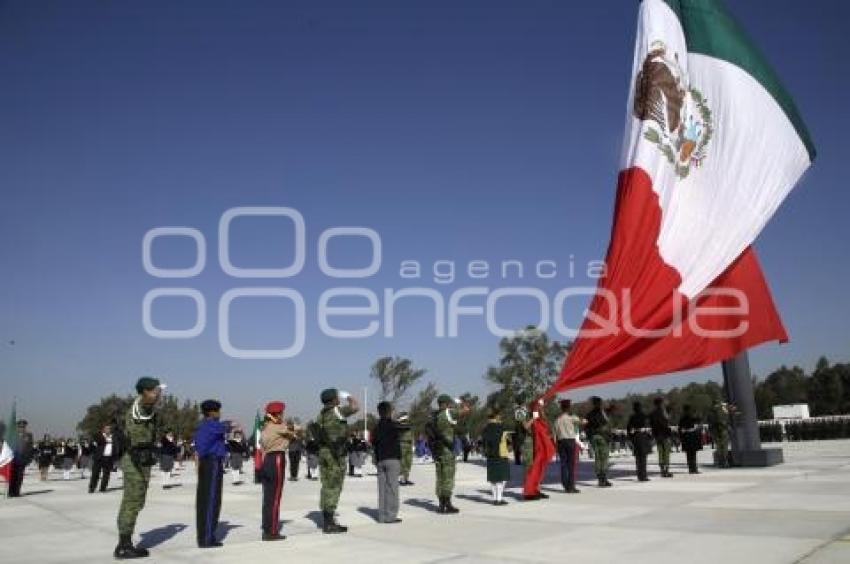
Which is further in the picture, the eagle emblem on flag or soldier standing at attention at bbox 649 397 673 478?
soldier standing at attention at bbox 649 397 673 478

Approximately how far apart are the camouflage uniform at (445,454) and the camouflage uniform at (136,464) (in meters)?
4.12

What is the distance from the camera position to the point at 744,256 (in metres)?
14.0

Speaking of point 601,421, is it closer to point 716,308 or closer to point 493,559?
point 716,308

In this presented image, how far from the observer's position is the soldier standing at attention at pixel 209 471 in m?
8.02

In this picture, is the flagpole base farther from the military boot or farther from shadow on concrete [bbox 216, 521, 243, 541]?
shadow on concrete [bbox 216, 521, 243, 541]

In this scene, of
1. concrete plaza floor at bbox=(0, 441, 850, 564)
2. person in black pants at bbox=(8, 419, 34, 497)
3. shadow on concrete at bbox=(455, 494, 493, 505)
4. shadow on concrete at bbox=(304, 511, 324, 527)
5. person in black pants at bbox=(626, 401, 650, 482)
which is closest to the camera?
concrete plaza floor at bbox=(0, 441, 850, 564)

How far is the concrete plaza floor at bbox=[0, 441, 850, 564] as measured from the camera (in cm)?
650

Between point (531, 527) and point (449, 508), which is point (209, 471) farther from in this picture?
point (531, 527)

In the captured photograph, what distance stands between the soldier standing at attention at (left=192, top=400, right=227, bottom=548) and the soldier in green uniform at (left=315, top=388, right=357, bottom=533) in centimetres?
129

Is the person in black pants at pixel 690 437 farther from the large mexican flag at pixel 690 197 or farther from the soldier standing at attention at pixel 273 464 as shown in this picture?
the soldier standing at attention at pixel 273 464

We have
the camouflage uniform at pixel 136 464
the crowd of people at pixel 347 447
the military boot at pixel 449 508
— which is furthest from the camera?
the military boot at pixel 449 508

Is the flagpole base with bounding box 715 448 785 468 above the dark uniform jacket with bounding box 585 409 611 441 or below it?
below

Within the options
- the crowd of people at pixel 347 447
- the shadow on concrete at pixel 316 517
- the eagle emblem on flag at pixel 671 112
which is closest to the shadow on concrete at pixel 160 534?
the crowd of people at pixel 347 447

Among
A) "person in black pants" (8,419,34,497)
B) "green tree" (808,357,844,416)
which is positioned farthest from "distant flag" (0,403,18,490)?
"green tree" (808,357,844,416)
